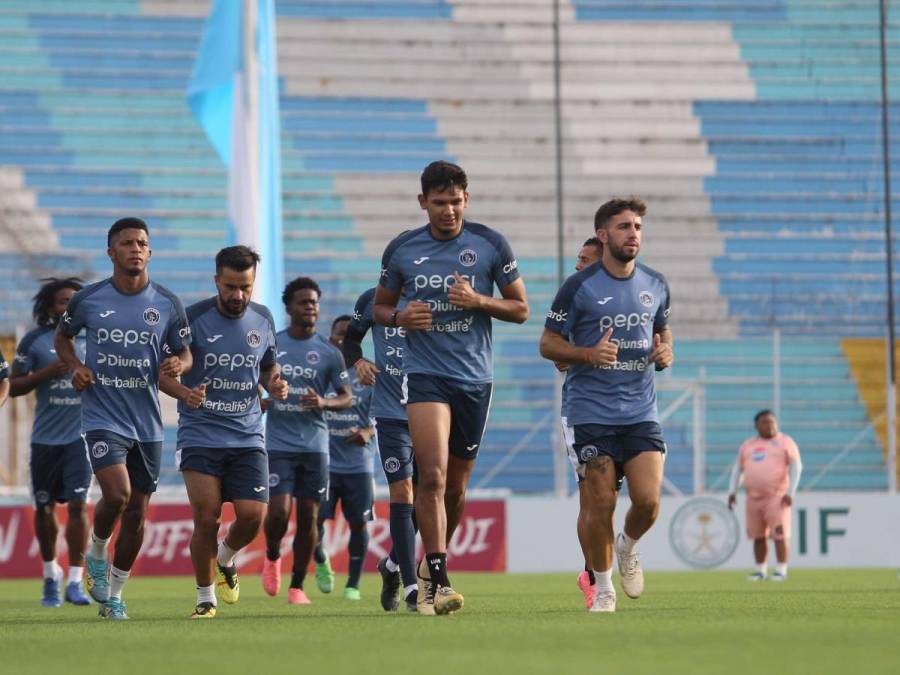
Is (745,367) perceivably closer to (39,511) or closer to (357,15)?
(357,15)

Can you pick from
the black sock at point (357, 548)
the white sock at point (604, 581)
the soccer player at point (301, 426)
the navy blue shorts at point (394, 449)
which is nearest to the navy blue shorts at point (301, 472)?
the soccer player at point (301, 426)

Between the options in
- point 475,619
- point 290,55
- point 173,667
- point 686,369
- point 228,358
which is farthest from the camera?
point 290,55

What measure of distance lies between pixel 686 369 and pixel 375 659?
67.5ft

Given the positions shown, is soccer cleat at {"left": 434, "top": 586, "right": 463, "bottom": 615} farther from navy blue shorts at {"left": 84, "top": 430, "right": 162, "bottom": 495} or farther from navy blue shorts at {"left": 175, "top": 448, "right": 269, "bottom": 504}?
navy blue shorts at {"left": 84, "top": 430, "right": 162, "bottom": 495}

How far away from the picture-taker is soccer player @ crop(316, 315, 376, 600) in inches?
584

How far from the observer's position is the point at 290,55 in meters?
29.5

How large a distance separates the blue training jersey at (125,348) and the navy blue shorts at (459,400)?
1.63 m

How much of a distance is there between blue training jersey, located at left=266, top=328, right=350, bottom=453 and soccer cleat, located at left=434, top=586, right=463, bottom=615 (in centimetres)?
463

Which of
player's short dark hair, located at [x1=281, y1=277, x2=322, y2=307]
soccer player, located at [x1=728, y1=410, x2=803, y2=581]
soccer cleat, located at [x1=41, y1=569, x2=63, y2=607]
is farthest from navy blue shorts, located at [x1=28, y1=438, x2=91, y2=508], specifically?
soccer player, located at [x1=728, y1=410, x2=803, y2=581]

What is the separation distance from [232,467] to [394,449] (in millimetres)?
1089

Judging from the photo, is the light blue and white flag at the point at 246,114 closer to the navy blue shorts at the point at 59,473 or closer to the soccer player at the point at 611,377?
the navy blue shorts at the point at 59,473

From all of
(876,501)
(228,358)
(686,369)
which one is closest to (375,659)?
(228,358)

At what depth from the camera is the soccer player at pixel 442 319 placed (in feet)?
31.6

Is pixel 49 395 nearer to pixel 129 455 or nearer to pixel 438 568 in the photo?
pixel 129 455
